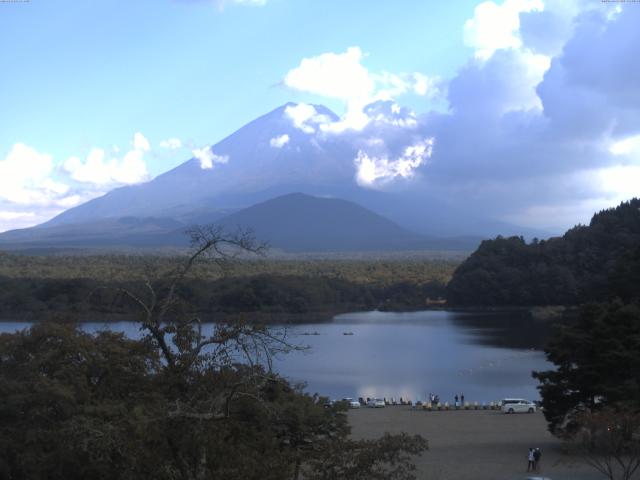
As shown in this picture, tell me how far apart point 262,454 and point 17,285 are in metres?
38.2

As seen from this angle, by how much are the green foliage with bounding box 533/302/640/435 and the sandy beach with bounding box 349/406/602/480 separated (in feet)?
2.13

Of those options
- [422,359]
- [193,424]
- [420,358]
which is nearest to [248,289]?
[420,358]

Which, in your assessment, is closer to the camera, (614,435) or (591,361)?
(614,435)

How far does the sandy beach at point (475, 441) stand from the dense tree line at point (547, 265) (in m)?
25.5

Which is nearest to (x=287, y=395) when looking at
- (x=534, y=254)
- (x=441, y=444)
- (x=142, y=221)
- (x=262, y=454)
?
(x=262, y=454)

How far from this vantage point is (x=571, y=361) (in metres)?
11.7

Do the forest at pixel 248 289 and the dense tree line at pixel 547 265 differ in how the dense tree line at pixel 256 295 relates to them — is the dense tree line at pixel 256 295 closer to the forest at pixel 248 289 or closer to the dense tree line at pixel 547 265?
the forest at pixel 248 289

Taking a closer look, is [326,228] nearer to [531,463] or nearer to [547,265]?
[547,265]

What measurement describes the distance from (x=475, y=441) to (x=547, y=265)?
1297 inches

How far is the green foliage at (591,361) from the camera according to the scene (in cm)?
1114

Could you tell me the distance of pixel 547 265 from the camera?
44000 millimetres

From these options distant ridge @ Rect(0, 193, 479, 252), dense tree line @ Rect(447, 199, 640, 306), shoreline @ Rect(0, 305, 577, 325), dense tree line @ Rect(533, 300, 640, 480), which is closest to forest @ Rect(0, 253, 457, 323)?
shoreline @ Rect(0, 305, 577, 325)

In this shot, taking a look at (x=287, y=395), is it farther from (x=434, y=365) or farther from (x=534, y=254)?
(x=534, y=254)

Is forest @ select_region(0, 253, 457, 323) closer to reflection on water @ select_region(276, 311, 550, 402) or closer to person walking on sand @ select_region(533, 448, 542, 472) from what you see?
reflection on water @ select_region(276, 311, 550, 402)
